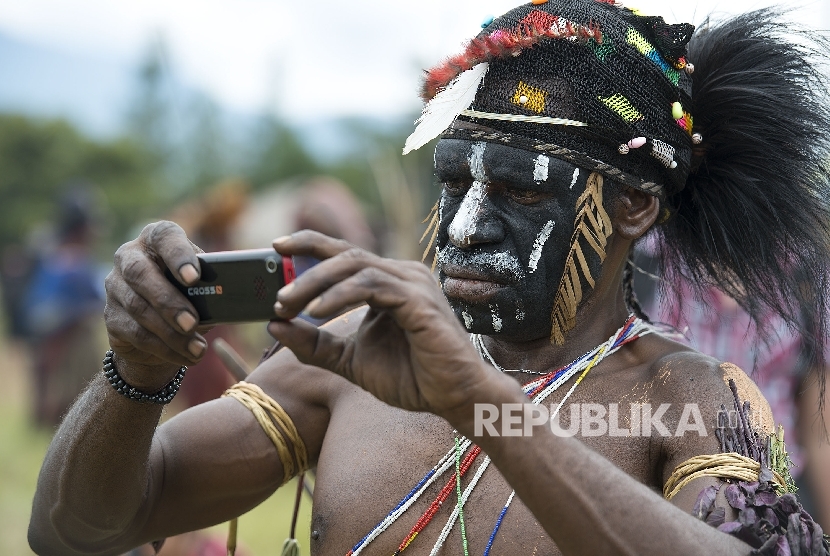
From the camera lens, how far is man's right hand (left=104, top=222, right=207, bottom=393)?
1.97 meters

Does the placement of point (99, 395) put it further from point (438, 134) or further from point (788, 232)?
point (788, 232)

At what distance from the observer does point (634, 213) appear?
8.81 feet

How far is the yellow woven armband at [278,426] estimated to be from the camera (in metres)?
2.71

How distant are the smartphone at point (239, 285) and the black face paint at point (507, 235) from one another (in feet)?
2.20

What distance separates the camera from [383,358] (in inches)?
74.7

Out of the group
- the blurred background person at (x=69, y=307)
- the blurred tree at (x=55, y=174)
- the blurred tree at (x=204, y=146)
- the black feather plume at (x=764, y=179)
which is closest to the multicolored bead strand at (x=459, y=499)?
the black feather plume at (x=764, y=179)

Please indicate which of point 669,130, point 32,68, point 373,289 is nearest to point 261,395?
point 373,289

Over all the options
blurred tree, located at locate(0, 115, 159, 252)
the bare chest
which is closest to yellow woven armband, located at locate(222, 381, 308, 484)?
the bare chest

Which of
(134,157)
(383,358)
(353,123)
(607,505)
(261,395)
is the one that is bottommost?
(353,123)

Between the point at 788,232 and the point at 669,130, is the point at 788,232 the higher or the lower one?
the lower one

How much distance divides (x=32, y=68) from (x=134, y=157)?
106186 mm

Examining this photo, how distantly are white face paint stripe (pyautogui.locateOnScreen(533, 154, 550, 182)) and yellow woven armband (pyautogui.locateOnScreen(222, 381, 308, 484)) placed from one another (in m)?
0.92

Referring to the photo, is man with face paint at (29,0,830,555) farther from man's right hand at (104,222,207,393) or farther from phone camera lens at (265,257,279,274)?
phone camera lens at (265,257,279,274)

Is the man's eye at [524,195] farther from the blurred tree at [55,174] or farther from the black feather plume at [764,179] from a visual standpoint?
the blurred tree at [55,174]
